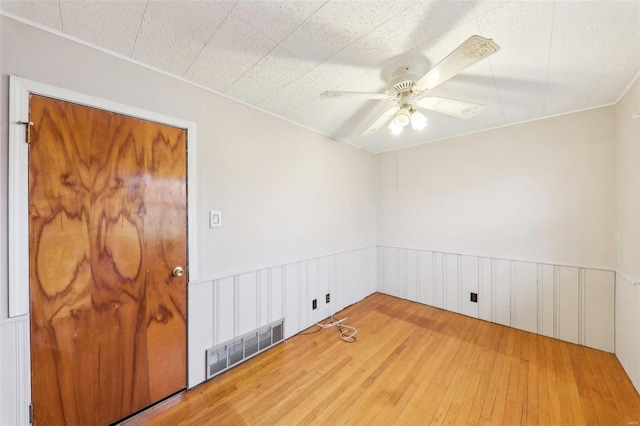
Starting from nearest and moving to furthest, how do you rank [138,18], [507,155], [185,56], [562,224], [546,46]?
1. [138,18]
2. [546,46]
3. [185,56]
4. [562,224]
5. [507,155]

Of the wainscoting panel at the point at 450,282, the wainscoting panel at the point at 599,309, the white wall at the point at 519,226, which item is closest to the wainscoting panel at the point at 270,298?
the white wall at the point at 519,226

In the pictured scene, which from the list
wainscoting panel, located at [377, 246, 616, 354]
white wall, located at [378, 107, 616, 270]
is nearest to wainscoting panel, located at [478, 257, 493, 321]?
wainscoting panel, located at [377, 246, 616, 354]

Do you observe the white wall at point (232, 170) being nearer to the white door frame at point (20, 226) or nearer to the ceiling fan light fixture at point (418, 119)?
the white door frame at point (20, 226)

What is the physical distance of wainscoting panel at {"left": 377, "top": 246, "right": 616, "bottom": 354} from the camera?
221 cm

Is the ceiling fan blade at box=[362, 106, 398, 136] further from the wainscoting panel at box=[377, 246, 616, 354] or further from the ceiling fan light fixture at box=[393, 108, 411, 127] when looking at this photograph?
the wainscoting panel at box=[377, 246, 616, 354]

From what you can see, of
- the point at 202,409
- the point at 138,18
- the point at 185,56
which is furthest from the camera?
the point at 202,409

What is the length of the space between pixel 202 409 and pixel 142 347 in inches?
22.9

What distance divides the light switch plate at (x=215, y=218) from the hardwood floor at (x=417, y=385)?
4.03 ft

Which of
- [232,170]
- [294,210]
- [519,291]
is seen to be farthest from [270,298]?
[519,291]

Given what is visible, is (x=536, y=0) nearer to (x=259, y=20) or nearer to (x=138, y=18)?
(x=259, y=20)

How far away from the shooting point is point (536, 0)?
1.07 metres

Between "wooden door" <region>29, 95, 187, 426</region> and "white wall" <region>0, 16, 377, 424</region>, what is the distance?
11 centimetres

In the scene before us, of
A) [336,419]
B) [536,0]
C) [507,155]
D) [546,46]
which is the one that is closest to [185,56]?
[536,0]

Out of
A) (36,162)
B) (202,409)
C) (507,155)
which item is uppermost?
(507,155)
